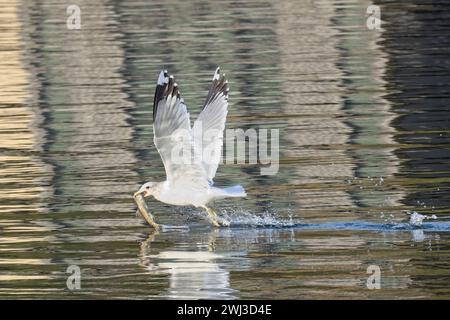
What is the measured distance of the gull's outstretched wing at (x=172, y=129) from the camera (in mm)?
14711

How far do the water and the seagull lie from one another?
0.44 meters

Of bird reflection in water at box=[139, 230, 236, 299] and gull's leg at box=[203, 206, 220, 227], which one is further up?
gull's leg at box=[203, 206, 220, 227]

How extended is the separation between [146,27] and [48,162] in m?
17.8

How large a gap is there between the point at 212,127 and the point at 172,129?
62 centimetres

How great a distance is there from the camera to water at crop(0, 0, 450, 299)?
13336 millimetres

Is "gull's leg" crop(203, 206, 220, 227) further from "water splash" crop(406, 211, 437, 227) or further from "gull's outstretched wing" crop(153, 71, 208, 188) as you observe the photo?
"water splash" crop(406, 211, 437, 227)

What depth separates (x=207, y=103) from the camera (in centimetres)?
1536

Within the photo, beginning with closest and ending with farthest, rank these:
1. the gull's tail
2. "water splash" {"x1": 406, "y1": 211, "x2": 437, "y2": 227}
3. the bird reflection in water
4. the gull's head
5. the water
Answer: the bird reflection in water
the water
the gull's tail
"water splash" {"x1": 406, "y1": 211, "x2": 437, "y2": 227}
the gull's head

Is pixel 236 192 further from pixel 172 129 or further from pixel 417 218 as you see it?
pixel 417 218

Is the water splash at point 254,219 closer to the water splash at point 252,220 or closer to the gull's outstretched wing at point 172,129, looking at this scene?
the water splash at point 252,220

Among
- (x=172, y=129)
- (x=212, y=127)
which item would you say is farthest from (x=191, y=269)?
(x=212, y=127)

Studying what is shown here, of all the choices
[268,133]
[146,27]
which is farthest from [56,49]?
[268,133]

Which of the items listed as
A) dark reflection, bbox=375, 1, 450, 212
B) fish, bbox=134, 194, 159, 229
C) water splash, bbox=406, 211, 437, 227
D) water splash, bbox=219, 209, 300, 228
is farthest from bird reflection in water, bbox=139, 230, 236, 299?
dark reflection, bbox=375, 1, 450, 212
